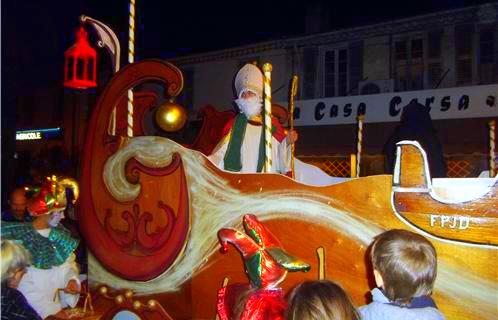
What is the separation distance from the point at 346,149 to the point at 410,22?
4.23 meters

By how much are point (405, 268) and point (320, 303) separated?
15.0 inches

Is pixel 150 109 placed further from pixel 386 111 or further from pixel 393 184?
pixel 386 111

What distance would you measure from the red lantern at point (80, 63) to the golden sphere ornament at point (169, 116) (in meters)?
1.12

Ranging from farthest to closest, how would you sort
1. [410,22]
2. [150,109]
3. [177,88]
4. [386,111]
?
[410,22]
[386,111]
[150,109]
[177,88]

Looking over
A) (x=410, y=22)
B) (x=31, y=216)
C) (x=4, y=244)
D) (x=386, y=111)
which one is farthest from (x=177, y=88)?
(x=410, y=22)

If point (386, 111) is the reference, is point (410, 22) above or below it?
above

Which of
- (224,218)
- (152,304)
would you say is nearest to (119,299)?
(152,304)

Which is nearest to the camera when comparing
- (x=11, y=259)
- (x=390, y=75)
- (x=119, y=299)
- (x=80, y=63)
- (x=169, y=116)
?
(x=11, y=259)

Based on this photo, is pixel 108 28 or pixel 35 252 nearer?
pixel 35 252

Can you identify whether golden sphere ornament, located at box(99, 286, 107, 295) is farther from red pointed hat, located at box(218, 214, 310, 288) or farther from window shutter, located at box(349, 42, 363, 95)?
window shutter, located at box(349, 42, 363, 95)

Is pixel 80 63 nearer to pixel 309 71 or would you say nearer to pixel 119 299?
pixel 119 299

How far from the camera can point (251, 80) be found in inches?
152

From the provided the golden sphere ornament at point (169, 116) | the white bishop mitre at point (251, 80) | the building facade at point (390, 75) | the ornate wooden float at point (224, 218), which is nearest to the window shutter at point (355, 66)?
the building facade at point (390, 75)

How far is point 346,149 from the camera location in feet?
47.2
